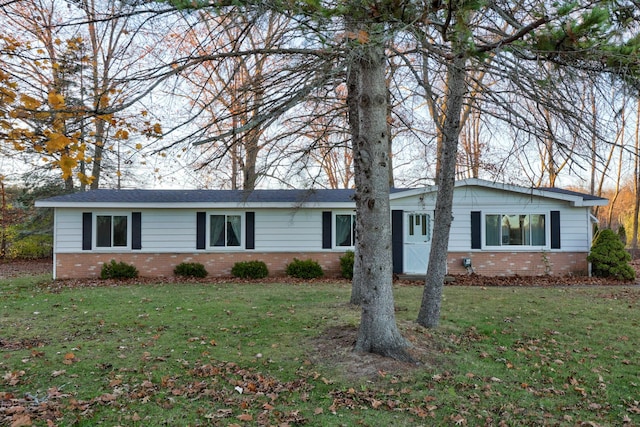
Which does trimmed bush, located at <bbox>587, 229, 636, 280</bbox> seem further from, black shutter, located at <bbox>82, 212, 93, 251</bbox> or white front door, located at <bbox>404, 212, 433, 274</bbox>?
black shutter, located at <bbox>82, 212, 93, 251</bbox>

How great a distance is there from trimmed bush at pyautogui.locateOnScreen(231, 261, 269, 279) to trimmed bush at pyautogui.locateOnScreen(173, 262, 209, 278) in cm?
101

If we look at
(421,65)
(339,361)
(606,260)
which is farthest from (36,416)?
(606,260)

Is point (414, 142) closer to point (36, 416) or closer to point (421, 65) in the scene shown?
point (421, 65)

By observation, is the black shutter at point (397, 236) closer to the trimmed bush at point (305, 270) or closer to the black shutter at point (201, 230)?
the trimmed bush at point (305, 270)

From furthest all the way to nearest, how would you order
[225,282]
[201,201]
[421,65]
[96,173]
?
[96,173]
[201,201]
[225,282]
[421,65]

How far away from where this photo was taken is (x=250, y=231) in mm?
13602

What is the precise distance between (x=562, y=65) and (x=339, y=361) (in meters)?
3.86

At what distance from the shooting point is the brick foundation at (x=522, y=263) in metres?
13.0

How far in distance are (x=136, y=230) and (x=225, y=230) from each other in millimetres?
2770

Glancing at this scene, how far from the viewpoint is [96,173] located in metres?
19.9

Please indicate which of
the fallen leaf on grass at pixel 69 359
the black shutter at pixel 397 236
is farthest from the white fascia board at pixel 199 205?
the fallen leaf on grass at pixel 69 359

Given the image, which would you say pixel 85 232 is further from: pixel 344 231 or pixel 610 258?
pixel 610 258

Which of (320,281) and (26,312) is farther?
(320,281)

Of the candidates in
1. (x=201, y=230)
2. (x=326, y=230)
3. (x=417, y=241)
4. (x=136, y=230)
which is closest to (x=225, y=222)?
(x=201, y=230)
